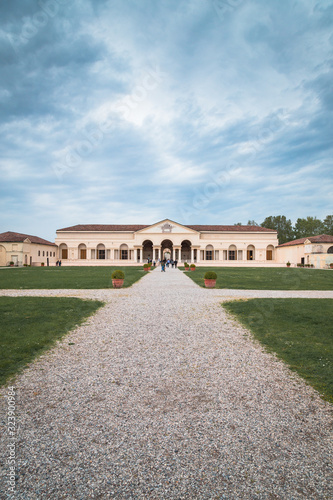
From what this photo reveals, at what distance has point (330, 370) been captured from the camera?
180 inches

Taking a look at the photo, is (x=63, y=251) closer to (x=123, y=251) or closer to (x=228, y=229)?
(x=123, y=251)

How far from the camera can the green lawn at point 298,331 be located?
15.1 feet

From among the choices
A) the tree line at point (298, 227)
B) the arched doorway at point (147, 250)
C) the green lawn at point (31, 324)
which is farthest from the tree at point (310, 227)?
the green lawn at point (31, 324)

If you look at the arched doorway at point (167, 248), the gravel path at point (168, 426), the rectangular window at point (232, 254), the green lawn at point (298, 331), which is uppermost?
the arched doorway at point (167, 248)

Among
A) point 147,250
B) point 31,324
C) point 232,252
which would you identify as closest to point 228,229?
point 232,252

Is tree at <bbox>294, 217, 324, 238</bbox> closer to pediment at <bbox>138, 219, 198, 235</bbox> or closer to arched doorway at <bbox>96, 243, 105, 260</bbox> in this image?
pediment at <bbox>138, 219, 198, 235</bbox>

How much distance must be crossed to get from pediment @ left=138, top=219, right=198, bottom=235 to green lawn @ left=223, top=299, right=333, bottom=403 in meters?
46.3

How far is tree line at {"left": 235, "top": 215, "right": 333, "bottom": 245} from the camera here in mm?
75688

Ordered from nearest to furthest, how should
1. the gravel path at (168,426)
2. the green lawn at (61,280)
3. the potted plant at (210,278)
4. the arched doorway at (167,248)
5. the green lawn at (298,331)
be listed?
1. the gravel path at (168,426)
2. the green lawn at (298,331)
3. the potted plant at (210,278)
4. the green lawn at (61,280)
5. the arched doorway at (167,248)

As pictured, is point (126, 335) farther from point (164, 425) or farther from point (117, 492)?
point (117, 492)

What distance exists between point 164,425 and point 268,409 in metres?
1.37

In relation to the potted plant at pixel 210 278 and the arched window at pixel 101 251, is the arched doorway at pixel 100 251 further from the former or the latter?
the potted plant at pixel 210 278

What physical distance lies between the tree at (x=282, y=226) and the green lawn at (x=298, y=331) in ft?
244

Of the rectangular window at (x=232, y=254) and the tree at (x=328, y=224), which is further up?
the tree at (x=328, y=224)
